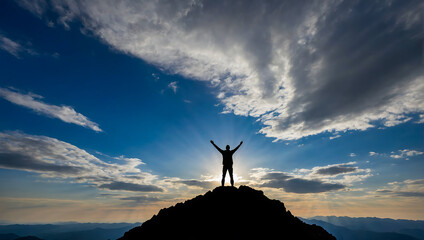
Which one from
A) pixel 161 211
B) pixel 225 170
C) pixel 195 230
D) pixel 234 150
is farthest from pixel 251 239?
pixel 161 211

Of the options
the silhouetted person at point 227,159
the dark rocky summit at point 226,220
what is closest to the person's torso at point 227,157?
the silhouetted person at point 227,159

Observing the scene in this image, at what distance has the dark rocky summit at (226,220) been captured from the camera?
55.4ft

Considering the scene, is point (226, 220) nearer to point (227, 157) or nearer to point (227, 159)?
point (227, 159)

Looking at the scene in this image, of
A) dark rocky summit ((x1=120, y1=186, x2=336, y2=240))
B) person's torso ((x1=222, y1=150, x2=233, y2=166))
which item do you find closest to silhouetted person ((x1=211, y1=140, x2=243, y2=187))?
person's torso ((x1=222, y1=150, x2=233, y2=166))

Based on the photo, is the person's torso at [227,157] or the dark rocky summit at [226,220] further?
the person's torso at [227,157]

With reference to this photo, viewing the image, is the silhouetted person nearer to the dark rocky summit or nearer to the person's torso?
the person's torso

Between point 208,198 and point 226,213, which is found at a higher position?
point 208,198

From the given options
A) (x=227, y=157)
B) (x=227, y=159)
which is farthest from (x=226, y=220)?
(x=227, y=157)

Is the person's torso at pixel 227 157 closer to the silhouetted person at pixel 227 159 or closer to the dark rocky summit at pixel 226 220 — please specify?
the silhouetted person at pixel 227 159

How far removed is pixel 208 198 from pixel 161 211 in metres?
5.80

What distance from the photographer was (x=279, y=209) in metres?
20.4

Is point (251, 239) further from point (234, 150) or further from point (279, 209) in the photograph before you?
point (234, 150)

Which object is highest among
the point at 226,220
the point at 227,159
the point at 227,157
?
the point at 227,157

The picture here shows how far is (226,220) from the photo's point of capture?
17.6m
